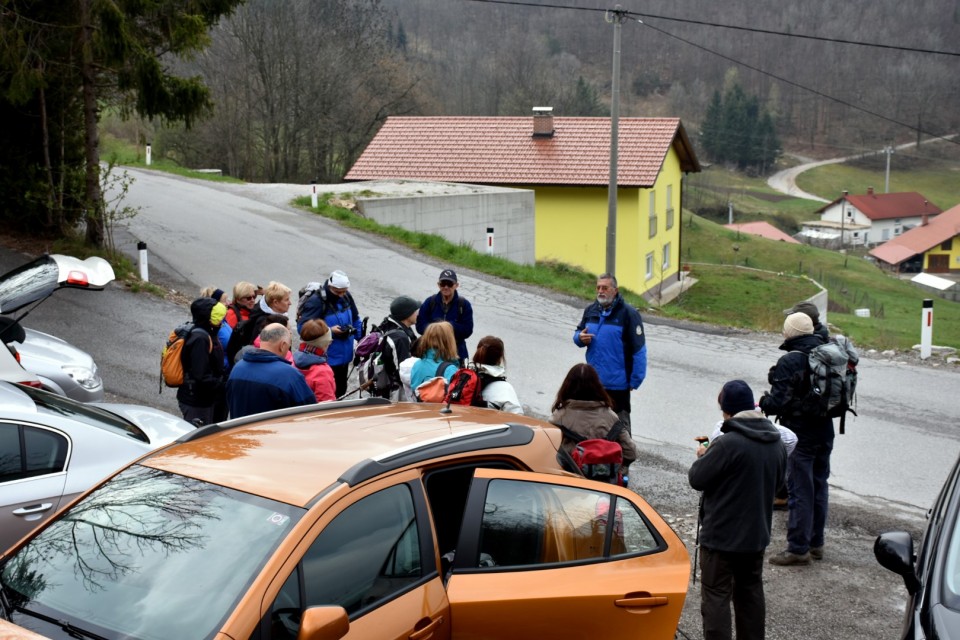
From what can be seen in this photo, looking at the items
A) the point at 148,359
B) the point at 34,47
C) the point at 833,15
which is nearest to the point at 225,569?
the point at 148,359

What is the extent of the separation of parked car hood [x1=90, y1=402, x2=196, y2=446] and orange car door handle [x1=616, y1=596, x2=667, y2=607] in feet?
13.4

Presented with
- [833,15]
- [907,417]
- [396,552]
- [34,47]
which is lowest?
[907,417]

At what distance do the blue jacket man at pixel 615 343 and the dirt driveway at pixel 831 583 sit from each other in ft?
3.34

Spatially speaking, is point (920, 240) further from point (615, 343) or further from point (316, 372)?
point (316, 372)

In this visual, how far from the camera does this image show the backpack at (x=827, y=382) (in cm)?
645

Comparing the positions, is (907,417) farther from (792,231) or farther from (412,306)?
(792,231)

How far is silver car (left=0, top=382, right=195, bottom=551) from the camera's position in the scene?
17.8ft

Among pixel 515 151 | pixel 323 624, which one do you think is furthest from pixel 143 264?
pixel 515 151

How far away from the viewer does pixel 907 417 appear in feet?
37.9

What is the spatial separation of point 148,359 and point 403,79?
46.5m

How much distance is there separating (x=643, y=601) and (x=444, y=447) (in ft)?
3.50

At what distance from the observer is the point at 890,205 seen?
11081cm

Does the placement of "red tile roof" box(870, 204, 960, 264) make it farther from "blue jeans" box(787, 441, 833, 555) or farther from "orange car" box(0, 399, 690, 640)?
"orange car" box(0, 399, 690, 640)

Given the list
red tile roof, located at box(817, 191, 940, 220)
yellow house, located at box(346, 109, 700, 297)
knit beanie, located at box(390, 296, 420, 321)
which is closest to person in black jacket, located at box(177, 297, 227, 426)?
knit beanie, located at box(390, 296, 420, 321)
